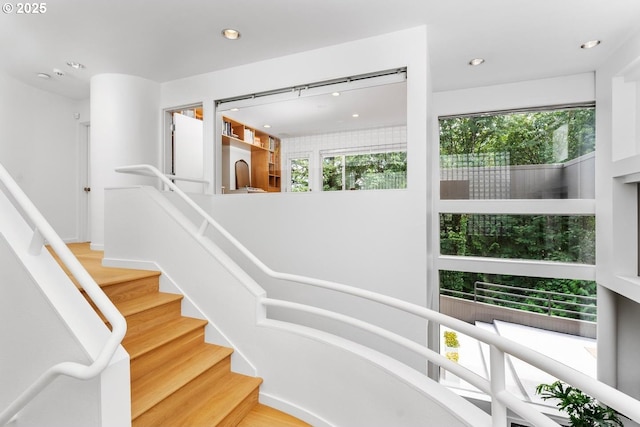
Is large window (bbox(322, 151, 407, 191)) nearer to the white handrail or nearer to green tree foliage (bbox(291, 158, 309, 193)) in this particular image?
green tree foliage (bbox(291, 158, 309, 193))

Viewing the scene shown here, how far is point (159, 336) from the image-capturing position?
2.13 m

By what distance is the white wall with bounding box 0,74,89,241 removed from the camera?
12.6ft

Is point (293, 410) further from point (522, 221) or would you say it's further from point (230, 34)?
point (522, 221)

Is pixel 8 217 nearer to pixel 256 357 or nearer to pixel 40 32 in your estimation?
pixel 256 357

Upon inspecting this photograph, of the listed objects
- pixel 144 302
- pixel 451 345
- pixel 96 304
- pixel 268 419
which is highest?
pixel 96 304

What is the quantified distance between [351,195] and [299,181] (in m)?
0.61

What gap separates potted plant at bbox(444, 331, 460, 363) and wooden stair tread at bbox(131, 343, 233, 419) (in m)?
3.31

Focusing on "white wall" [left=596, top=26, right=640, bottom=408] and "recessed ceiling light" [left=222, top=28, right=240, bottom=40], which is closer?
"recessed ceiling light" [left=222, top=28, right=240, bottom=40]

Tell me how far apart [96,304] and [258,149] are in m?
2.66

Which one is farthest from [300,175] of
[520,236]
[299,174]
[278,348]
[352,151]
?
[520,236]

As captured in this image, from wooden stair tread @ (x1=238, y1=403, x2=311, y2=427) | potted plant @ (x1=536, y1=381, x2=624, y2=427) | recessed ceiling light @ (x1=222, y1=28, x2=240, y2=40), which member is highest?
recessed ceiling light @ (x1=222, y1=28, x2=240, y2=40)

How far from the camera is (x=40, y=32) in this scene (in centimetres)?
283

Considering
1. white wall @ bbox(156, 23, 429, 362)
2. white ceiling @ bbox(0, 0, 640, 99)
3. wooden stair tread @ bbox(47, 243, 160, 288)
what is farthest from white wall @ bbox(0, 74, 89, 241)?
white wall @ bbox(156, 23, 429, 362)

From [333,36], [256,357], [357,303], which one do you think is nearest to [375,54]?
[333,36]
